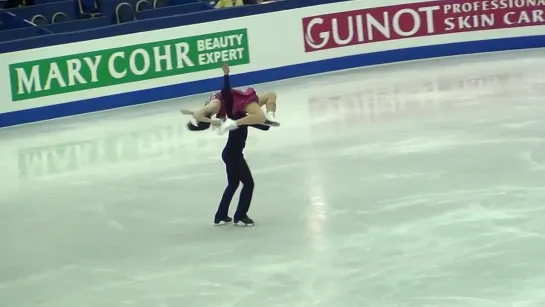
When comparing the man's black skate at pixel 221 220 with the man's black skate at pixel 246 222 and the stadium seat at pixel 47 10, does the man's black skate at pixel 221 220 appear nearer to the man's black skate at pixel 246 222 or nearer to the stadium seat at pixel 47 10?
the man's black skate at pixel 246 222

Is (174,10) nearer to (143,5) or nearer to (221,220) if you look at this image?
(143,5)

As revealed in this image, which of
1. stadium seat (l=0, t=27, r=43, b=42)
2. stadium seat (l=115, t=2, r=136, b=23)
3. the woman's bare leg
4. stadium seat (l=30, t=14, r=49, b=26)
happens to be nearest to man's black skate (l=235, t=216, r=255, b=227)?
the woman's bare leg

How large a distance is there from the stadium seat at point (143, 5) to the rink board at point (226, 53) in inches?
90.7

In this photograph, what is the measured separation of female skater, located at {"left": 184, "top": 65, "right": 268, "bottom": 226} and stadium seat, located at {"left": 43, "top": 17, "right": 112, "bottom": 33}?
10111 millimetres

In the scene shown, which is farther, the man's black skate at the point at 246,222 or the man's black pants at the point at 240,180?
the man's black skate at the point at 246,222

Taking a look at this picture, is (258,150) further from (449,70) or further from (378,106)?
(449,70)

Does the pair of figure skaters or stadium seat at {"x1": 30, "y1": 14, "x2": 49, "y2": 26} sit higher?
stadium seat at {"x1": 30, "y1": 14, "x2": 49, "y2": 26}

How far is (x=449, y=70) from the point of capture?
19.1 meters

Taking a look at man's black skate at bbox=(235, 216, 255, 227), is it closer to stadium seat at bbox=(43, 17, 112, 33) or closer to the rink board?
the rink board

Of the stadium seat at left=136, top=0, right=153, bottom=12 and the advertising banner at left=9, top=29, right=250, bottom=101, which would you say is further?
the stadium seat at left=136, top=0, right=153, bottom=12

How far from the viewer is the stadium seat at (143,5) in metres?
20.6

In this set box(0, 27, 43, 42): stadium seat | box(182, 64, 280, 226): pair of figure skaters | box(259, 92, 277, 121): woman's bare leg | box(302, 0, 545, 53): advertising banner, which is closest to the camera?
box(182, 64, 280, 226): pair of figure skaters

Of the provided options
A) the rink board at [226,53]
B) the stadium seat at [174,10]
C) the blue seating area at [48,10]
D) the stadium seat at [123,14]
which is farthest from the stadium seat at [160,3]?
the rink board at [226,53]

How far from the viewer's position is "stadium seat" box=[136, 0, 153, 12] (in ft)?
67.6
